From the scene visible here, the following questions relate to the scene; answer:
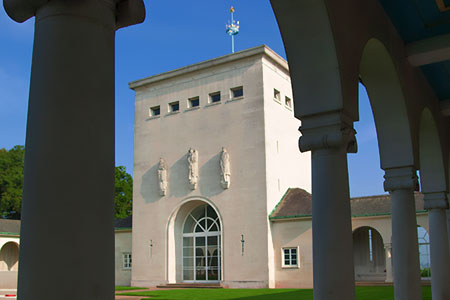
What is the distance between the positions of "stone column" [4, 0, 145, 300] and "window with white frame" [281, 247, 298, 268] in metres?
29.6

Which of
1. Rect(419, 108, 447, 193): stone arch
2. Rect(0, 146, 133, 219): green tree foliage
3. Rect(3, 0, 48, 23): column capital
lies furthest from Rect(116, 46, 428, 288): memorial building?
Rect(3, 0, 48, 23): column capital

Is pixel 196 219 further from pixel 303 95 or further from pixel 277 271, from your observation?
pixel 303 95

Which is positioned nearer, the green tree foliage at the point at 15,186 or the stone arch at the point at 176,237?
the stone arch at the point at 176,237

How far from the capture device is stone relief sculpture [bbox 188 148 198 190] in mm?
35000

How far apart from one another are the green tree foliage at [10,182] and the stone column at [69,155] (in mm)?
54675

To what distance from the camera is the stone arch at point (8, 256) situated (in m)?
45.0

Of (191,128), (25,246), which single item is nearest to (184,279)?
(191,128)

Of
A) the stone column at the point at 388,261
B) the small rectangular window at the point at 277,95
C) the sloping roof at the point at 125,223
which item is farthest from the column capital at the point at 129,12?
the sloping roof at the point at 125,223

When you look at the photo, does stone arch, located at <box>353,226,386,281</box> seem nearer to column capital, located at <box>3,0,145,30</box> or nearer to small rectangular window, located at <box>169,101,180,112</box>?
small rectangular window, located at <box>169,101,180,112</box>

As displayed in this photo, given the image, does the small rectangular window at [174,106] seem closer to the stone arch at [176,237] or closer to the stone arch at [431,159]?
the stone arch at [176,237]

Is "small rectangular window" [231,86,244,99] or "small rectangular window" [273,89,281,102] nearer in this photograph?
"small rectangular window" [231,86,244,99]

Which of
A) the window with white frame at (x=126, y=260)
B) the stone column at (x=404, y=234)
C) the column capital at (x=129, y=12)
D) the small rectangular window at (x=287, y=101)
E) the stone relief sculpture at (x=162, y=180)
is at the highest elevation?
the small rectangular window at (x=287, y=101)

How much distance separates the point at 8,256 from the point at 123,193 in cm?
1589

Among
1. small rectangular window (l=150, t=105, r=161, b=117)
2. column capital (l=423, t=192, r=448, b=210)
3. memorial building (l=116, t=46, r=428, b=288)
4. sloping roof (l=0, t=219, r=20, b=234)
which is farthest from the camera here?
sloping roof (l=0, t=219, r=20, b=234)
